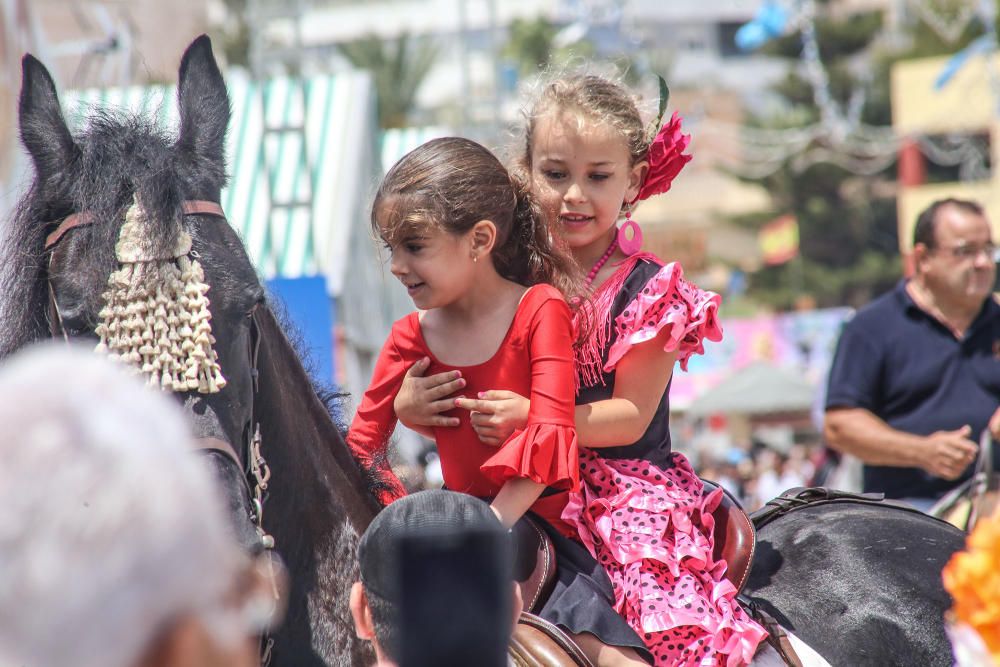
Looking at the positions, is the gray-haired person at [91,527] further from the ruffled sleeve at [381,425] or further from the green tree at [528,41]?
the green tree at [528,41]

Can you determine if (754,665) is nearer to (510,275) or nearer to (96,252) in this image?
(510,275)

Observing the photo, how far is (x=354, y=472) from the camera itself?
9.57ft

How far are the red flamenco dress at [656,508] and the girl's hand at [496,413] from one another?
25cm

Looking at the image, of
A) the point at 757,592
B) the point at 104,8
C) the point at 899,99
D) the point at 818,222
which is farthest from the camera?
the point at 818,222

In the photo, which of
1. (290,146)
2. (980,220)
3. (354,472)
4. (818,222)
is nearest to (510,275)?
(354,472)

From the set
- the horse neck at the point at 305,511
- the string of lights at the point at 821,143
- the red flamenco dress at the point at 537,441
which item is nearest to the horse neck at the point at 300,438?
the horse neck at the point at 305,511

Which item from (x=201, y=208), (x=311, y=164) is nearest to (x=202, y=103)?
(x=201, y=208)

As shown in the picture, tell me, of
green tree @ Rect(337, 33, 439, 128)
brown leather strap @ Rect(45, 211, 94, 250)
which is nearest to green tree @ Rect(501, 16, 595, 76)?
green tree @ Rect(337, 33, 439, 128)

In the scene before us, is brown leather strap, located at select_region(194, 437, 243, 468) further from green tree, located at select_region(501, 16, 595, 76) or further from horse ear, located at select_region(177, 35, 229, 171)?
green tree, located at select_region(501, 16, 595, 76)

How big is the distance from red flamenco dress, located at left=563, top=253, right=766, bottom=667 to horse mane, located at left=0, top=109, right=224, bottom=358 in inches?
39.0

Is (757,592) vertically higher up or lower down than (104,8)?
lower down

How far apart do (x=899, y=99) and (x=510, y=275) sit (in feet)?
108

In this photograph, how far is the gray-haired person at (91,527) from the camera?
3.34 feet

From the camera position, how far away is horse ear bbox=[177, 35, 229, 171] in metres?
2.76
